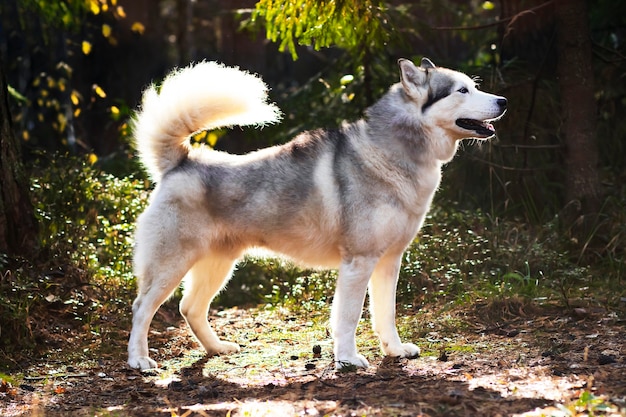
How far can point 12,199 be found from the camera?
244 inches

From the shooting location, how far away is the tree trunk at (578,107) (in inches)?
291

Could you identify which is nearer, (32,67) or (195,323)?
(195,323)

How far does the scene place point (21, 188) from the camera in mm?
6320

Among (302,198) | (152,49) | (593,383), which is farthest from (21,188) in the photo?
(152,49)

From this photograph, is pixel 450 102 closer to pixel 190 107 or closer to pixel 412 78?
pixel 412 78

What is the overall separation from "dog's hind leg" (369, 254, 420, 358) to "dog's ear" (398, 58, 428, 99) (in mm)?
1047

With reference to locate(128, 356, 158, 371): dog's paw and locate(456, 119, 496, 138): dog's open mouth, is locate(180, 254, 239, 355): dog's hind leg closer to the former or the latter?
locate(128, 356, 158, 371): dog's paw

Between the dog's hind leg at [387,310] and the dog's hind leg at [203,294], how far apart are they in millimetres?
1040

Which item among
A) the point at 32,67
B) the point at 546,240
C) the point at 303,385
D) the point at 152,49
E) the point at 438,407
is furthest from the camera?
the point at 152,49

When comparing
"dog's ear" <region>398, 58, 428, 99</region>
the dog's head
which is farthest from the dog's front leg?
"dog's ear" <region>398, 58, 428, 99</region>

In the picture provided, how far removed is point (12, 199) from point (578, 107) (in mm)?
4917

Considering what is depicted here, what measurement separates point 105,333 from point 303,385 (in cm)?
205

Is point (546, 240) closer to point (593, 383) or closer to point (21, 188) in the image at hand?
point (593, 383)

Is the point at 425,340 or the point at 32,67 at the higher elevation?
the point at 32,67
